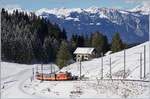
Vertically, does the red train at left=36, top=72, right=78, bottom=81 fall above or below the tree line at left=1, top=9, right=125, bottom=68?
below

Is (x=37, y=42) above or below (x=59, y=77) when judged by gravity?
above

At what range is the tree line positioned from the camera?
118625mm

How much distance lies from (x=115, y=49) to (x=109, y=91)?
201 ft

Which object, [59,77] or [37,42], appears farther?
[37,42]

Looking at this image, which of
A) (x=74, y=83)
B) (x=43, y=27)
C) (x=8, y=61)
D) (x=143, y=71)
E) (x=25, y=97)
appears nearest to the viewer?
(x=25, y=97)

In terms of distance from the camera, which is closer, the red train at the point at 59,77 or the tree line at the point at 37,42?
the red train at the point at 59,77

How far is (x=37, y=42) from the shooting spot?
446ft

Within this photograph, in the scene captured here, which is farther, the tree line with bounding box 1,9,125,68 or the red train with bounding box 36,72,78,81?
the tree line with bounding box 1,9,125,68

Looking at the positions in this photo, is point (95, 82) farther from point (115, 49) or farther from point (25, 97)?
point (115, 49)

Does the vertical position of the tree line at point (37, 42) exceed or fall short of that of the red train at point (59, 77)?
it exceeds it

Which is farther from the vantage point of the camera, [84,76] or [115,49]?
[115,49]

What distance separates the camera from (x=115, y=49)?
118m

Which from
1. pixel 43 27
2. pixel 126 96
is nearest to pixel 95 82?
pixel 126 96

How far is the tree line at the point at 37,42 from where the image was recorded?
389 ft
